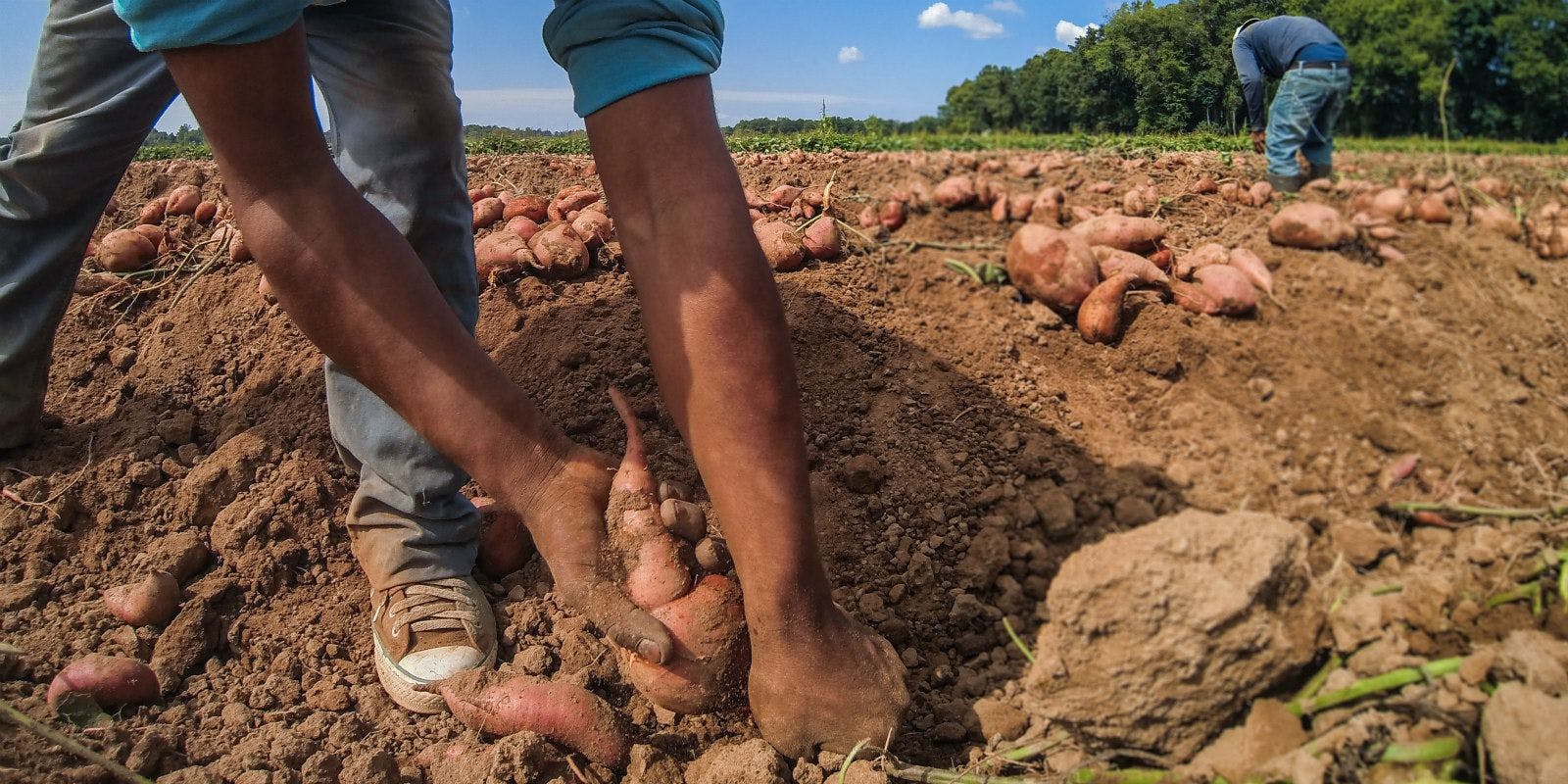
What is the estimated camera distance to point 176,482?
2074 millimetres

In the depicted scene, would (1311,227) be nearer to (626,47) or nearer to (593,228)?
(626,47)

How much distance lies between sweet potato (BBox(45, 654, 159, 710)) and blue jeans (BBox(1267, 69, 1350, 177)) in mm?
2721

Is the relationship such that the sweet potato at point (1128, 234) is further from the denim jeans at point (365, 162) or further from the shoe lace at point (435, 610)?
the shoe lace at point (435, 610)

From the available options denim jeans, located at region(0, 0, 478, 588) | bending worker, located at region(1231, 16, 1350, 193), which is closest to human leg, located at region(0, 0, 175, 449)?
denim jeans, located at region(0, 0, 478, 588)

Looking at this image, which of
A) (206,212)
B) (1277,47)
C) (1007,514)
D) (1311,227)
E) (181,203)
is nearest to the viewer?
(1007,514)

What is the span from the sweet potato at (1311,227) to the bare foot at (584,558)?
4.85 feet

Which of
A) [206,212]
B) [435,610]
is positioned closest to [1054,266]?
[435,610]

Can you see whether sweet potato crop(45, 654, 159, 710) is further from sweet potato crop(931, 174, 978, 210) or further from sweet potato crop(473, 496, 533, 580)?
sweet potato crop(931, 174, 978, 210)

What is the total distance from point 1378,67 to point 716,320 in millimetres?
1889

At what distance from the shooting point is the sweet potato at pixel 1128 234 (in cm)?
205

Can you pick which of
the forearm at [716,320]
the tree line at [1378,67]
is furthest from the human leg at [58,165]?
the tree line at [1378,67]

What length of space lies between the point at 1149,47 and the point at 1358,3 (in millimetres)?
449

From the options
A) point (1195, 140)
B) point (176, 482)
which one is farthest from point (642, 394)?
point (1195, 140)

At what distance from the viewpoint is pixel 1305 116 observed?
7.07 feet
